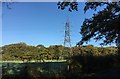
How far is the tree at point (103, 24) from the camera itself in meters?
18.5

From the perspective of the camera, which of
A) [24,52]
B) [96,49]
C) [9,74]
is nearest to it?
[9,74]

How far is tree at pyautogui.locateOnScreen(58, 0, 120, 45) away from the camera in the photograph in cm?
1850

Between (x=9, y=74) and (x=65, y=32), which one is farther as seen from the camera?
(x=65, y=32)

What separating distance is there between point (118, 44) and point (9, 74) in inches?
393

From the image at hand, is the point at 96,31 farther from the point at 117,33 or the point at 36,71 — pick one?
the point at 36,71

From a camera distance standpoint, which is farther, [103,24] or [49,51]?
[49,51]

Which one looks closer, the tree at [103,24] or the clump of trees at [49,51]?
the tree at [103,24]

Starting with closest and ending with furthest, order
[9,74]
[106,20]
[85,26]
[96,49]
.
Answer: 1. [9,74]
2. [106,20]
3. [85,26]
4. [96,49]

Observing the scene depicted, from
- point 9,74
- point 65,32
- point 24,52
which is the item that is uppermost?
point 65,32

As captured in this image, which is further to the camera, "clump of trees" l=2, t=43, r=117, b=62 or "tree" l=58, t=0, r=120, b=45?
"clump of trees" l=2, t=43, r=117, b=62

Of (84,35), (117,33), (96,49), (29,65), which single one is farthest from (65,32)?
(29,65)

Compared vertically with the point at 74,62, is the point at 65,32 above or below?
above

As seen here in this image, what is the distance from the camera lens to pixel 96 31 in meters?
21.5

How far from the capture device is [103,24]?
66.5 ft
